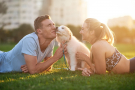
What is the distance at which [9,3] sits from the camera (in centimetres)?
8312

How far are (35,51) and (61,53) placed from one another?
0.77 metres

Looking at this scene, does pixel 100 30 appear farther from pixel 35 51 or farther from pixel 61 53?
pixel 35 51

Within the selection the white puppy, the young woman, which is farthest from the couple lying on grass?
the white puppy

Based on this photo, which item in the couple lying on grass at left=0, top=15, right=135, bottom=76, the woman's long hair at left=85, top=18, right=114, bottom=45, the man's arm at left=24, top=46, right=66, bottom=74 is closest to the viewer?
the couple lying on grass at left=0, top=15, right=135, bottom=76

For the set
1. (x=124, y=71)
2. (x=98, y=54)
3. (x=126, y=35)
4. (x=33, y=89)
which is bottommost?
(x=126, y=35)

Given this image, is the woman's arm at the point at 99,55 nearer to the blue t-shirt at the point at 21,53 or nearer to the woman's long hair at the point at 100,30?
the woman's long hair at the point at 100,30

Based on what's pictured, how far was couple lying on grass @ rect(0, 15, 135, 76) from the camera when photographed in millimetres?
3670

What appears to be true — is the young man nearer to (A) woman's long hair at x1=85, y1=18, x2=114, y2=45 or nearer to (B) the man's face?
(B) the man's face

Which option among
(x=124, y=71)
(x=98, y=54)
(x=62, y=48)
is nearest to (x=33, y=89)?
(x=98, y=54)

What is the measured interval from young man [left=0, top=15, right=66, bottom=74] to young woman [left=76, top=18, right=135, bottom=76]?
41.5 inches

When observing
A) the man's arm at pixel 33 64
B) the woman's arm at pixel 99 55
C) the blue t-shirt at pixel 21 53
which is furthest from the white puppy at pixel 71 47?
the woman's arm at pixel 99 55

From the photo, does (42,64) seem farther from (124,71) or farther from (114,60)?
(124,71)

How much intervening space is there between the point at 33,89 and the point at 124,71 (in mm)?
2429

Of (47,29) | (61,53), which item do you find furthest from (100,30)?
(47,29)
